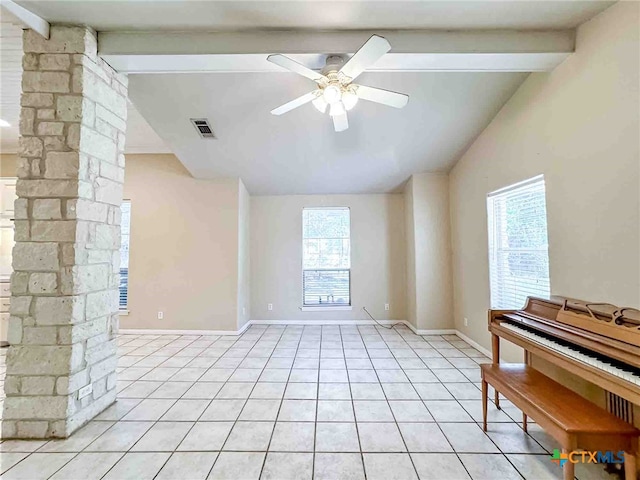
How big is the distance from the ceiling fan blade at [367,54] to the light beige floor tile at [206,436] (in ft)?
8.68

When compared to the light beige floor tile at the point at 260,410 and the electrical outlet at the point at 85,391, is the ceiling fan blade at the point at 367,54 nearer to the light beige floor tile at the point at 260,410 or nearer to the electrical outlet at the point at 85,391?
the light beige floor tile at the point at 260,410

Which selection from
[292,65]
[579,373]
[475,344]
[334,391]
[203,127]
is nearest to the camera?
[579,373]

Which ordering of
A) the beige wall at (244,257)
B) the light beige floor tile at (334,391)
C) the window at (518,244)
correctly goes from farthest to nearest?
the beige wall at (244,257), the window at (518,244), the light beige floor tile at (334,391)

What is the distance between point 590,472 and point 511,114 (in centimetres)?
308

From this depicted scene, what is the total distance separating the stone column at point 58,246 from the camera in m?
2.07

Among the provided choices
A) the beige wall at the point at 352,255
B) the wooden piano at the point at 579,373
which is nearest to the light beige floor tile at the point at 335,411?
the wooden piano at the point at 579,373

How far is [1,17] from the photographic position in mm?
2205

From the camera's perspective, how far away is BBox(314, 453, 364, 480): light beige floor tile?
67.6 inches

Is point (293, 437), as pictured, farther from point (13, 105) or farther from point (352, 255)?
point (13, 105)

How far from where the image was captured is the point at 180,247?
4.93m

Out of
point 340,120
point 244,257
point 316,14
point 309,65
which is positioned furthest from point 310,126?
point 244,257

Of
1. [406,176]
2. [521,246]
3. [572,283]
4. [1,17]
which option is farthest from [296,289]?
[1,17]

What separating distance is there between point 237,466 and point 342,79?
257 cm

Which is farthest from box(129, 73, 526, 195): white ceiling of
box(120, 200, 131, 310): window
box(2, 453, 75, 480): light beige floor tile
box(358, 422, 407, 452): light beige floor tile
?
box(2, 453, 75, 480): light beige floor tile
